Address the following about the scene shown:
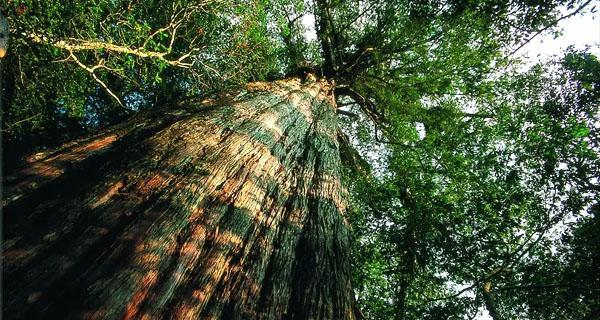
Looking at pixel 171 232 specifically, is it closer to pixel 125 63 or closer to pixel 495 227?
pixel 125 63

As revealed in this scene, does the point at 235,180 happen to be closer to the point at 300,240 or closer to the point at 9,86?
the point at 300,240

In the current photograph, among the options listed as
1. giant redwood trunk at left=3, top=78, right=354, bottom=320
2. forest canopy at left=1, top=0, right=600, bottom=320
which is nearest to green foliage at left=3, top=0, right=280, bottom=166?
forest canopy at left=1, top=0, right=600, bottom=320

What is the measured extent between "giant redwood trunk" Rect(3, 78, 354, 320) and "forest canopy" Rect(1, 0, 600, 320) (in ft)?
5.89

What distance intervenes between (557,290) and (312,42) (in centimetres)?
823

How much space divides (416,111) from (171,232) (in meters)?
7.74

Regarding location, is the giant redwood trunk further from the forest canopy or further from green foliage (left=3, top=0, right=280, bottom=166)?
green foliage (left=3, top=0, right=280, bottom=166)

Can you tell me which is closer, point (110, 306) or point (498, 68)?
point (110, 306)

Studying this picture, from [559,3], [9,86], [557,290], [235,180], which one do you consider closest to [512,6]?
[559,3]

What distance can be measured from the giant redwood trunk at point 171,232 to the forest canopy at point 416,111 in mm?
1796

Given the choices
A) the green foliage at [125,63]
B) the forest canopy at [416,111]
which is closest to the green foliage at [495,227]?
the forest canopy at [416,111]

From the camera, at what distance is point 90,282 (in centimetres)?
92

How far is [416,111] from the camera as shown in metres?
8.09

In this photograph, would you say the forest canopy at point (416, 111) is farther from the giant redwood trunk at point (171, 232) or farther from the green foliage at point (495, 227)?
the giant redwood trunk at point (171, 232)

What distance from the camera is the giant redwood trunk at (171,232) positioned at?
36.6 inches
